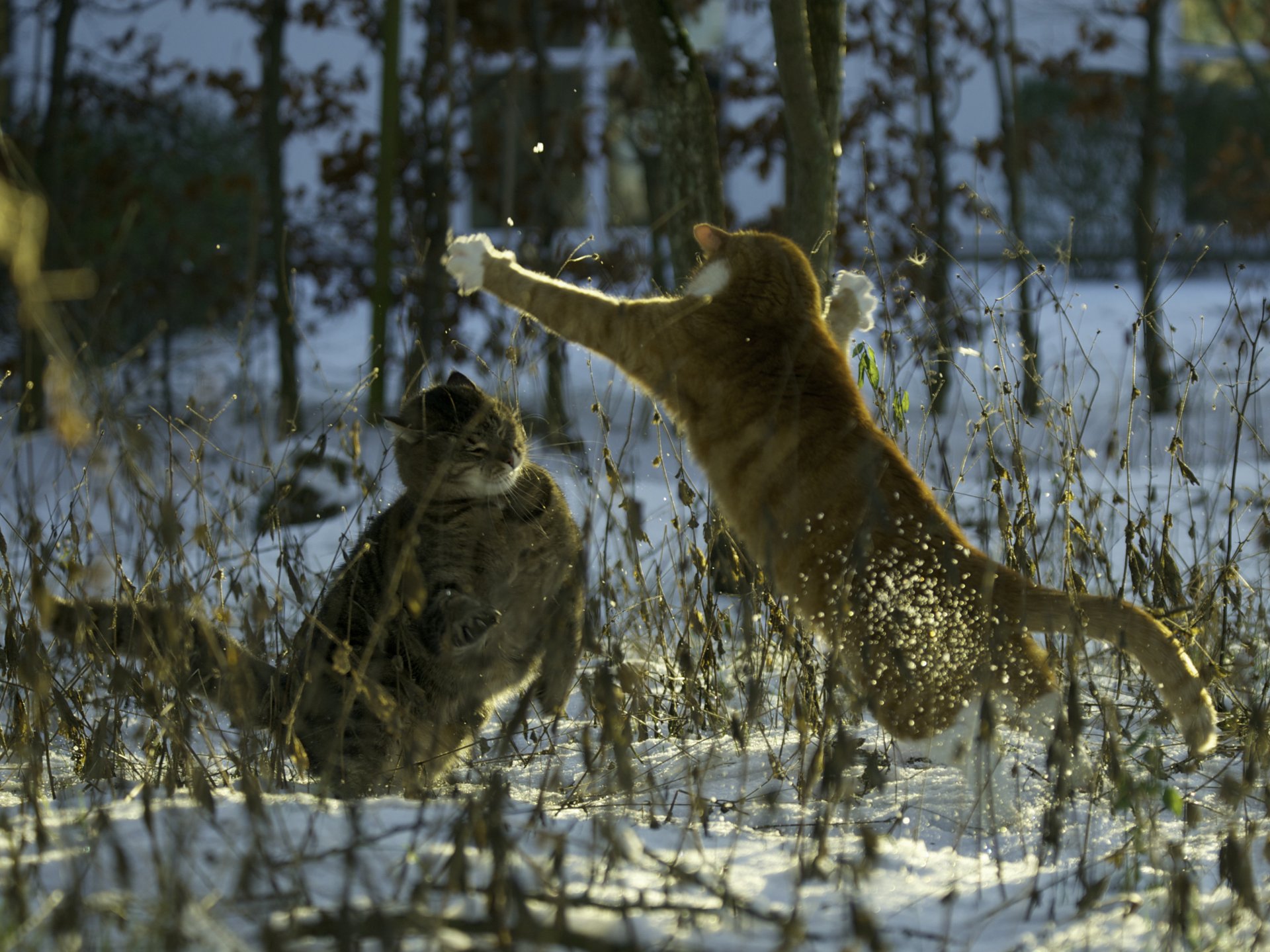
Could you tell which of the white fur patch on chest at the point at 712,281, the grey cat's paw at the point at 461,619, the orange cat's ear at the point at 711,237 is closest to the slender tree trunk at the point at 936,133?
the orange cat's ear at the point at 711,237

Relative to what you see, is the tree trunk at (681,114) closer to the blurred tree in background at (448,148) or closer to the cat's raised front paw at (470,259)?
the cat's raised front paw at (470,259)

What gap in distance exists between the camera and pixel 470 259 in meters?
3.37

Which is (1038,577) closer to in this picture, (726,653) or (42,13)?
(726,653)

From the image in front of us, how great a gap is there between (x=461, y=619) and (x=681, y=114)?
253cm

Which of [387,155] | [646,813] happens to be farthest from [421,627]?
[387,155]

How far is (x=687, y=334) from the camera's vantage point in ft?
11.0

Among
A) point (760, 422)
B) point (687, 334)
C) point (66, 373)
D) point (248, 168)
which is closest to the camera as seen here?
point (66, 373)

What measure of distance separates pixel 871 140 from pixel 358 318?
8490 mm

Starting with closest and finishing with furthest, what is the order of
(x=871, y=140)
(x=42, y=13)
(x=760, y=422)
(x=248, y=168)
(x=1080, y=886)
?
1. (x=1080, y=886)
2. (x=760, y=422)
3. (x=42, y=13)
4. (x=248, y=168)
5. (x=871, y=140)

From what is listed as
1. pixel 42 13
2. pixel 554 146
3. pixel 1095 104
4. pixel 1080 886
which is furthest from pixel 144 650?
pixel 1095 104

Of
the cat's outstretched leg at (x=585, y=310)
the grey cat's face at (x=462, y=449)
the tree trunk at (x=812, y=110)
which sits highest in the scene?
the tree trunk at (x=812, y=110)

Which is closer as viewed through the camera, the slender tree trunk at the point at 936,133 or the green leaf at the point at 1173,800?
the green leaf at the point at 1173,800

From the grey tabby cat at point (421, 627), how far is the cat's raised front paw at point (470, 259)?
318 millimetres

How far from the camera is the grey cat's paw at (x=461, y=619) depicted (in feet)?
9.30
